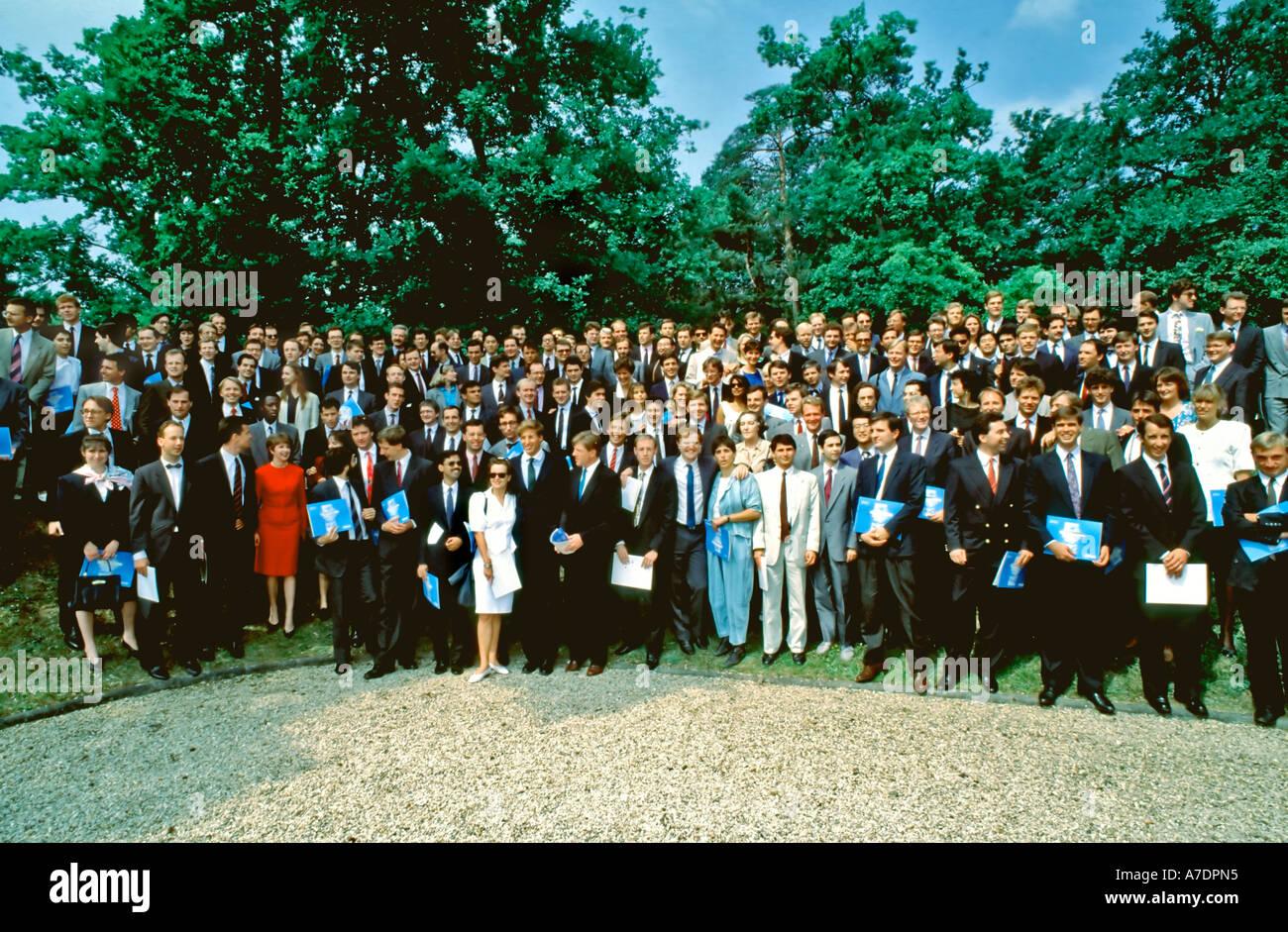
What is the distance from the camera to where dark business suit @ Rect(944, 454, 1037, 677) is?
6.05 meters

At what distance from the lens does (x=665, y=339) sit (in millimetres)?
9891

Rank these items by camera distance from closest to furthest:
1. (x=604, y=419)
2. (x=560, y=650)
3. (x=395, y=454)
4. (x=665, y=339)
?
(x=395, y=454), (x=560, y=650), (x=604, y=419), (x=665, y=339)

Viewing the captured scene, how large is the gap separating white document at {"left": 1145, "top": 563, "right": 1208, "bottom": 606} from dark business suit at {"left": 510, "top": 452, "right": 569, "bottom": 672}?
16.2ft

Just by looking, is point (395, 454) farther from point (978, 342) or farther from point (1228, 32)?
point (1228, 32)

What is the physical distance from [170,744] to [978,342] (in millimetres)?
9565

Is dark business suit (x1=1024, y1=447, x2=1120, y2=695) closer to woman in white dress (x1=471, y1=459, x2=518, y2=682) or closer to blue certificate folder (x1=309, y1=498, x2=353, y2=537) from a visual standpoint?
woman in white dress (x1=471, y1=459, x2=518, y2=682)

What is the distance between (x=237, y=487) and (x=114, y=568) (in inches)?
49.6

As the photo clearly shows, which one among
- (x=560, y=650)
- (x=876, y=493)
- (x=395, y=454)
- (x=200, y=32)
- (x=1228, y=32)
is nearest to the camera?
(x=876, y=493)

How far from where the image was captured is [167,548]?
6.65m

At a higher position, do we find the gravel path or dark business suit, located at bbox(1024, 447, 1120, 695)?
dark business suit, located at bbox(1024, 447, 1120, 695)

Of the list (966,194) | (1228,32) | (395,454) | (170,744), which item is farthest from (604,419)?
(1228,32)

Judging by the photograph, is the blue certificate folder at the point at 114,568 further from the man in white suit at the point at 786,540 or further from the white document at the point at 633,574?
the man in white suit at the point at 786,540

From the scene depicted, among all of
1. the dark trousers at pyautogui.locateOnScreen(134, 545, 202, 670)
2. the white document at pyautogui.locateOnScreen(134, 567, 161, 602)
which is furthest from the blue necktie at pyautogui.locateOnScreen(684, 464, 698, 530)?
the white document at pyautogui.locateOnScreen(134, 567, 161, 602)

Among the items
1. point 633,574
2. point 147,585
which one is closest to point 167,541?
point 147,585
